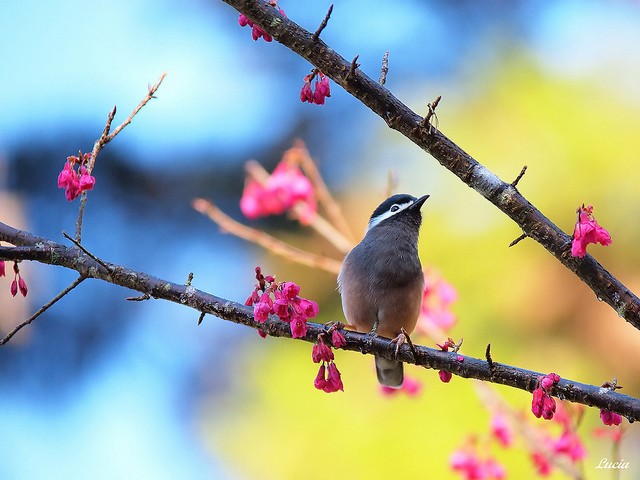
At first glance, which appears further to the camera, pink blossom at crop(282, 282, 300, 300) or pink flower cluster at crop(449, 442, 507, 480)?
pink flower cluster at crop(449, 442, 507, 480)

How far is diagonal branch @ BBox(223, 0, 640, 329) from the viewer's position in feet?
6.67

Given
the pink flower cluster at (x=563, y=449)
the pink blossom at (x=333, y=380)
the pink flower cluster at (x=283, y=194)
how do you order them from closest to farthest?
the pink blossom at (x=333, y=380) → the pink flower cluster at (x=563, y=449) → the pink flower cluster at (x=283, y=194)

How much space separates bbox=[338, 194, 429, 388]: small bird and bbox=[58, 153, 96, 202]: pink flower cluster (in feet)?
4.74

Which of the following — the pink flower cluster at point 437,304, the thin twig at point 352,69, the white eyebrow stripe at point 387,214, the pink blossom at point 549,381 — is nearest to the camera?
the thin twig at point 352,69

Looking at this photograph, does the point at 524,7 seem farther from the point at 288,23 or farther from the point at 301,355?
the point at 288,23

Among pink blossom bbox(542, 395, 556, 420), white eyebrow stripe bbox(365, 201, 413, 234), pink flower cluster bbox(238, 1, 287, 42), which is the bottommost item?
pink blossom bbox(542, 395, 556, 420)

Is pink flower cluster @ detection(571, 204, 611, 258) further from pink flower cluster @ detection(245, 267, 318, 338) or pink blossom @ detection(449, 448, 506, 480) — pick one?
pink blossom @ detection(449, 448, 506, 480)

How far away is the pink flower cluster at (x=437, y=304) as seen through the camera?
4012mm

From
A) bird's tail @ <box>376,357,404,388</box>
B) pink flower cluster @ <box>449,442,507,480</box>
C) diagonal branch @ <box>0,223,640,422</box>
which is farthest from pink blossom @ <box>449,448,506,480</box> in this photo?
diagonal branch @ <box>0,223,640,422</box>

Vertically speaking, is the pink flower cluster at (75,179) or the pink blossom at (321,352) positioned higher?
the pink flower cluster at (75,179)

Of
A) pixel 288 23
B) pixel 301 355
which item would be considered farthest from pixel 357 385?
pixel 288 23

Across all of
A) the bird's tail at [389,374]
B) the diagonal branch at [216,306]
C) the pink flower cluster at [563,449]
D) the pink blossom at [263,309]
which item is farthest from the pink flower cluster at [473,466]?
the pink blossom at [263,309]

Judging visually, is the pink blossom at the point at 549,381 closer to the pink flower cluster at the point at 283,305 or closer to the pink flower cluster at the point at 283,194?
the pink flower cluster at the point at 283,305

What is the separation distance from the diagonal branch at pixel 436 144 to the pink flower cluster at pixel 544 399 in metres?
0.26
